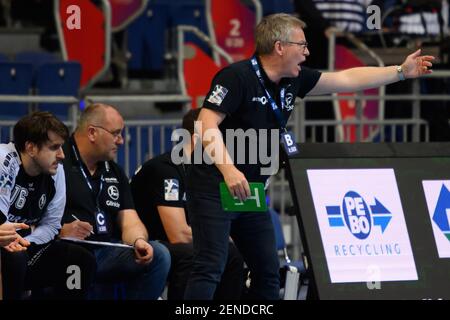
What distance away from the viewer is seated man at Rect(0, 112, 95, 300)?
7.03 meters

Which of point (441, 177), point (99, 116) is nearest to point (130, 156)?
Answer: point (99, 116)

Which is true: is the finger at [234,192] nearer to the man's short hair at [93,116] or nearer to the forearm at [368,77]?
the forearm at [368,77]

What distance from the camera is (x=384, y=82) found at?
23.1ft

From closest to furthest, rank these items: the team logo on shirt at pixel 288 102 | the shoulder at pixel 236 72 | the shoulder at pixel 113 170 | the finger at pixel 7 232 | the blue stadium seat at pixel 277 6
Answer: the finger at pixel 7 232 < the shoulder at pixel 236 72 < the team logo on shirt at pixel 288 102 < the shoulder at pixel 113 170 < the blue stadium seat at pixel 277 6

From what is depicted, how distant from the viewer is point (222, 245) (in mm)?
6719

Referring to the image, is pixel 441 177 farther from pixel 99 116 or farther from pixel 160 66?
pixel 160 66

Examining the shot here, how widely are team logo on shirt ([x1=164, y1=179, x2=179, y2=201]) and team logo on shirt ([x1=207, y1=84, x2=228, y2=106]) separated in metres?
1.49

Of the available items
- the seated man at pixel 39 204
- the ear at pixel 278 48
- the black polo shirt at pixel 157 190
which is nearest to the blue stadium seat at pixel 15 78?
the black polo shirt at pixel 157 190

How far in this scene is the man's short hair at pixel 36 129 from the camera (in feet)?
23.2

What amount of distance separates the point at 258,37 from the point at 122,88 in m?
5.60

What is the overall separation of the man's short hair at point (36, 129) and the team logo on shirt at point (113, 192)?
0.82 m

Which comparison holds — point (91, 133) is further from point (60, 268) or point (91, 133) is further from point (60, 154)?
point (60, 268)

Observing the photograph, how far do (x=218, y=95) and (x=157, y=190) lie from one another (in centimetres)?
158

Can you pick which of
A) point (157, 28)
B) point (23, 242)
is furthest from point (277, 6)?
point (23, 242)
